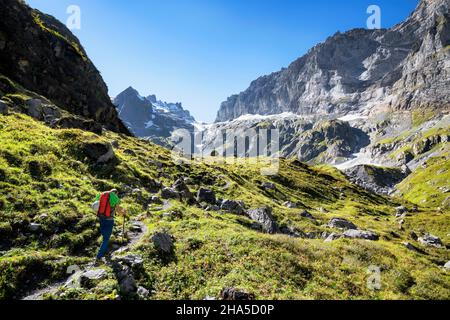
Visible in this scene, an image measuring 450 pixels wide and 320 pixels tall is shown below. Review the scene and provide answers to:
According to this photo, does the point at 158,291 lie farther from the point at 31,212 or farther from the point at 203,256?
the point at 31,212

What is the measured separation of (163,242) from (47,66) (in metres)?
69.7

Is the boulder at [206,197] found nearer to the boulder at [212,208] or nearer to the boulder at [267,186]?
the boulder at [212,208]

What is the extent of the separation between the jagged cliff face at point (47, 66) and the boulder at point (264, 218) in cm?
5308

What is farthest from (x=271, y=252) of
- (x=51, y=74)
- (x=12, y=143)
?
(x=51, y=74)

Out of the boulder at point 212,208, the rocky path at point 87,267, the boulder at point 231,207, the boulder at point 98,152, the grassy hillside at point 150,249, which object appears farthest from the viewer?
the boulder at point 231,207

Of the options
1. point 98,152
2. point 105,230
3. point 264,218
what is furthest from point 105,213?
point 264,218

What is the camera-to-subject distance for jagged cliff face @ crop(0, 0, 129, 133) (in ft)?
211

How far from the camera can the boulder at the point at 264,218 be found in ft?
124

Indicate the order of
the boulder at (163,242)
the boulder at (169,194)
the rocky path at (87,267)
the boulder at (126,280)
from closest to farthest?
the rocky path at (87,267) < the boulder at (126,280) < the boulder at (163,242) < the boulder at (169,194)

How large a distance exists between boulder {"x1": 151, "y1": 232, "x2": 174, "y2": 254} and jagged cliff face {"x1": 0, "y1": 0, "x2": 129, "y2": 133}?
58.5 m

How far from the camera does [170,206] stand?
3147 cm

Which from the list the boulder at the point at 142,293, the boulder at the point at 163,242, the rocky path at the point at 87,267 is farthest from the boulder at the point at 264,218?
the boulder at the point at 142,293

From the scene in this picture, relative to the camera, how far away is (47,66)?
72.0m

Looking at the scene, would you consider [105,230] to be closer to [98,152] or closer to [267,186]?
[98,152]
